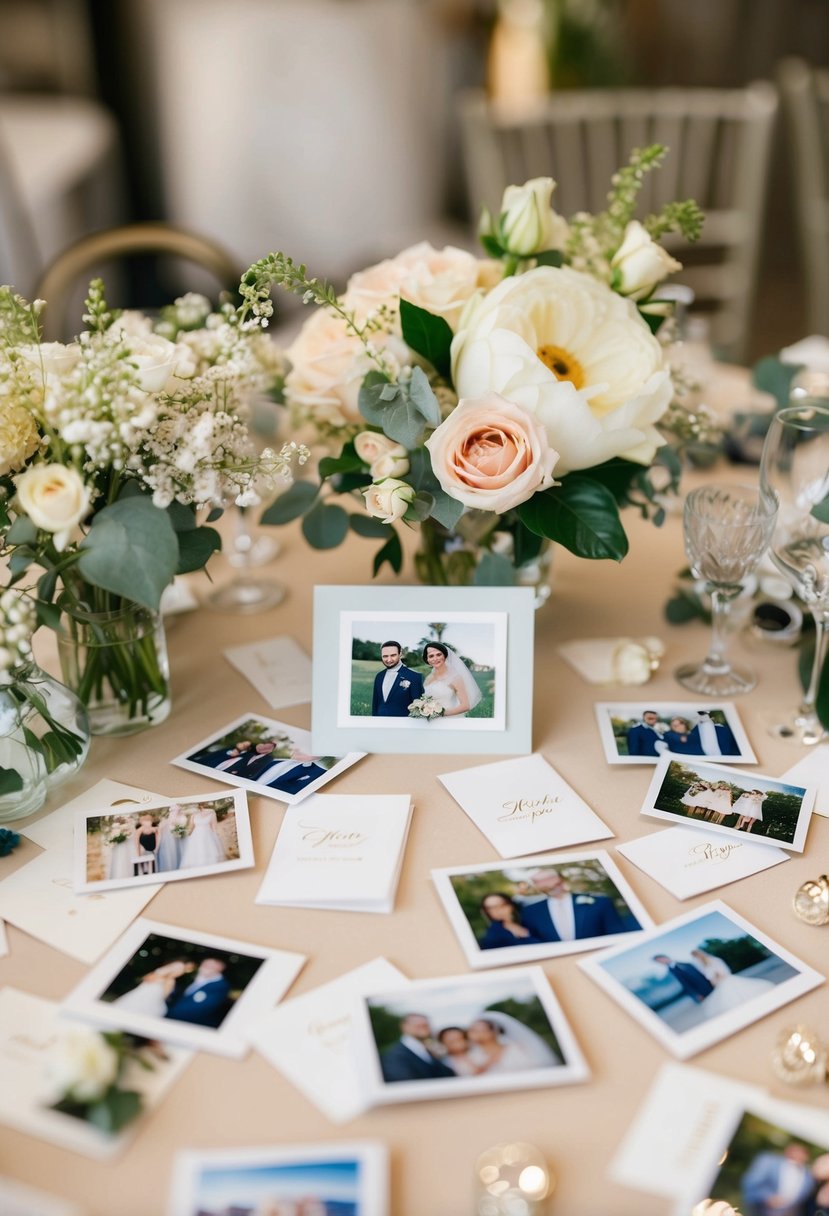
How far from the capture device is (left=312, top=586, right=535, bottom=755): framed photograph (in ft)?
3.62

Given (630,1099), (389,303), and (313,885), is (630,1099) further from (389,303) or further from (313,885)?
(389,303)

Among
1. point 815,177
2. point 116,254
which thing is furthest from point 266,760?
point 815,177

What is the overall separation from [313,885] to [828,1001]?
1.41 feet

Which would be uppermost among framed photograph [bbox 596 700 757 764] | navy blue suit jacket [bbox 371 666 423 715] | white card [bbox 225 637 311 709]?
navy blue suit jacket [bbox 371 666 423 715]

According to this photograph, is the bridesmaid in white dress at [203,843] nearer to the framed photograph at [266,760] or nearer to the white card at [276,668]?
the framed photograph at [266,760]

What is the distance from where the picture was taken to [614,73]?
444 centimetres

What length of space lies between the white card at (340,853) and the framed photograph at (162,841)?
4 cm

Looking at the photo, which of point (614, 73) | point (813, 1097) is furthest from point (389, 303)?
point (614, 73)

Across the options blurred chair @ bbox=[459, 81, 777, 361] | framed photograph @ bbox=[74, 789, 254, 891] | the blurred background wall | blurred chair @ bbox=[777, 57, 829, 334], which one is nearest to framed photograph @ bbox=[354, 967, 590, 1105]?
framed photograph @ bbox=[74, 789, 254, 891]

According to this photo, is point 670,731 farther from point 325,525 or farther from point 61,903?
point 61,903

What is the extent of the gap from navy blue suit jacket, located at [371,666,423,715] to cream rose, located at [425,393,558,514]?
0.66 feet

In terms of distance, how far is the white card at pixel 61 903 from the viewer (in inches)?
34.9

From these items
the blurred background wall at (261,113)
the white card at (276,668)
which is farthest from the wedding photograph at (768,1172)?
the blurred background wall at (261,113)

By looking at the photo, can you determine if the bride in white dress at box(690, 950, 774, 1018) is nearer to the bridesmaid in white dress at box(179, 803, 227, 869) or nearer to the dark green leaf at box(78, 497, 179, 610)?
the bridesmaid in white dress at box(179, 803, 227, 869)
